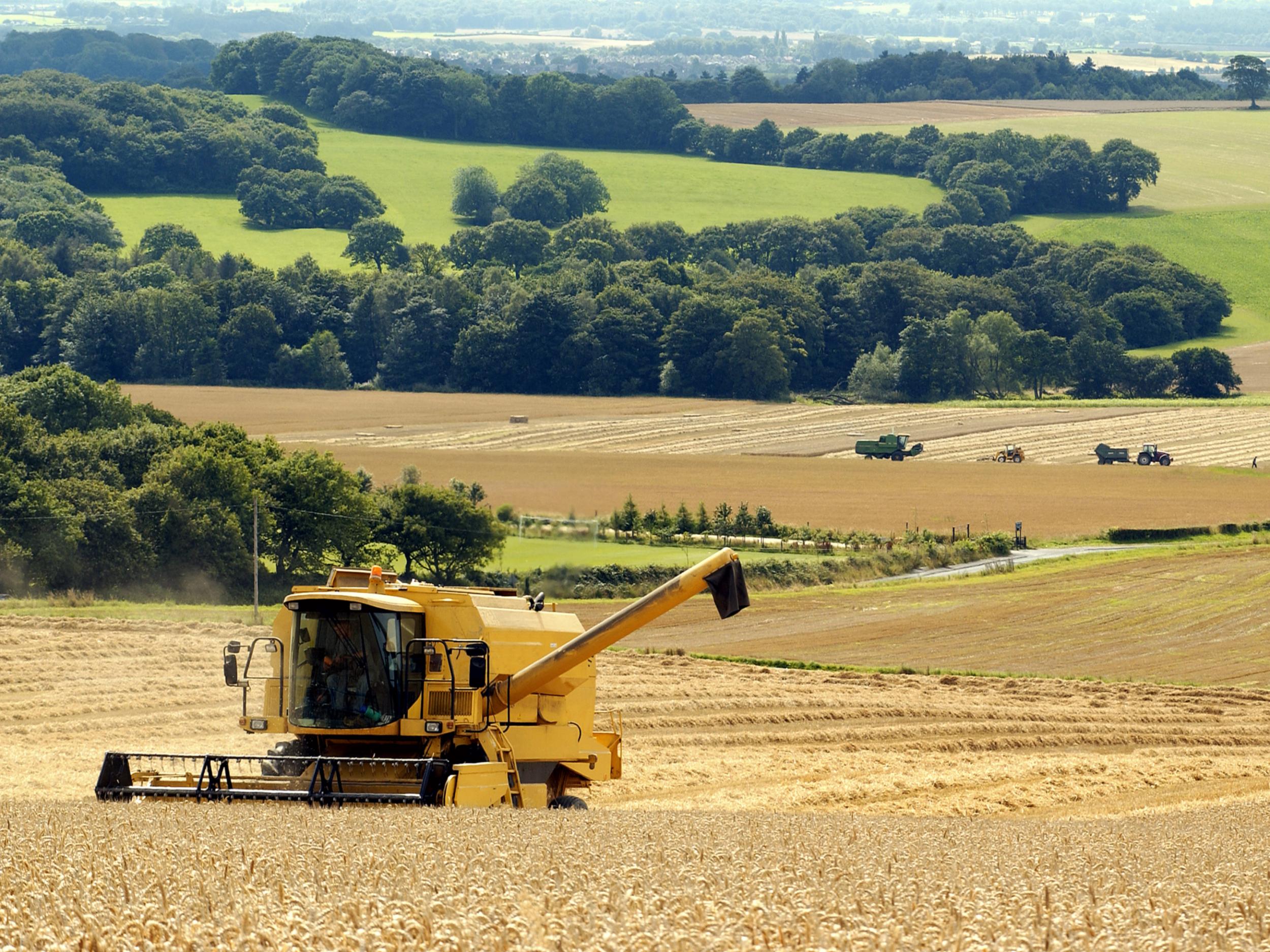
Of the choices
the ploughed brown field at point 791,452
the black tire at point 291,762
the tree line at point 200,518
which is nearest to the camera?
the black tire at point 291,762

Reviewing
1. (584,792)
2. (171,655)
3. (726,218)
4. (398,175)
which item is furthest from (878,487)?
(398,175)

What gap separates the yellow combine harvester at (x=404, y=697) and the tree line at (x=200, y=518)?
3108cm

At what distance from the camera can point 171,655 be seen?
35.1m

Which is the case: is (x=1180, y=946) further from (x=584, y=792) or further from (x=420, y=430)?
(x=420, y=430)

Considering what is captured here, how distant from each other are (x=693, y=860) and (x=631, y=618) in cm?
768

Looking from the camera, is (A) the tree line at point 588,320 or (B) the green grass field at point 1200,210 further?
(B) the green grass field at point 1200,210

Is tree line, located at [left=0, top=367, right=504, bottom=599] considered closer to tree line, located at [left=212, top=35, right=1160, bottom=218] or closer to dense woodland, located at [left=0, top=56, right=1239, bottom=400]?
dense woodland, located at [left=0, top=56, right=1239, bottom=400]

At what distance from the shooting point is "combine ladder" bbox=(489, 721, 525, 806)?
18562 millimetres

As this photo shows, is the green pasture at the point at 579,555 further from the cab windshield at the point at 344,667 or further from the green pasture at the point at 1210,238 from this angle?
the green pasture at the point at 1210,238

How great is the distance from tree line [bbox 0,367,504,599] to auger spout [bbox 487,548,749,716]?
104ft

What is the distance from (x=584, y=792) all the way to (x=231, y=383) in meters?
96.8

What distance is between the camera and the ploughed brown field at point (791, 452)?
6369 centimetres

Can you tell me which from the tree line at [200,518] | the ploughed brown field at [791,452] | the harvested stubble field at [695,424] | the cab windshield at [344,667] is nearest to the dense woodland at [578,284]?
the harvested stubble field at [695,424]

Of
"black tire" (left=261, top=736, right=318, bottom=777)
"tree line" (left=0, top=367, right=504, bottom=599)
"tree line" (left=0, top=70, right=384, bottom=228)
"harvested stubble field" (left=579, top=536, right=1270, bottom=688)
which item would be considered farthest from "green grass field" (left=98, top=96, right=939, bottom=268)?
"black tire" (left=261, top=736, right=318, bottom=777)
